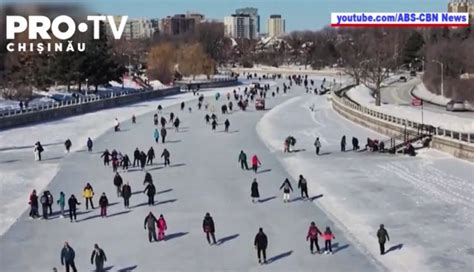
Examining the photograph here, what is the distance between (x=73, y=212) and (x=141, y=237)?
8.24ft

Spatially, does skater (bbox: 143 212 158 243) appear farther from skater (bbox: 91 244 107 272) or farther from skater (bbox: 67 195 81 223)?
skater (bbox: 67 195 81 223)

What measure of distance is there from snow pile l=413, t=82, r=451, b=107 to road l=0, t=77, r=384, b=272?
31876 mm

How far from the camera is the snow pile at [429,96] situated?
5614cm

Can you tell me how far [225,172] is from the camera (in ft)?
79.6

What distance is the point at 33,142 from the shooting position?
32.9 metres

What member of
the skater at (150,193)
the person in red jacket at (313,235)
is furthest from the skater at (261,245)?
the skater at (150,193)

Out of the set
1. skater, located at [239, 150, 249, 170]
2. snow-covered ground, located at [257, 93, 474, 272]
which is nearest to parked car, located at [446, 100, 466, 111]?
snow-covered ground, located at [257, 93, 474, 272]

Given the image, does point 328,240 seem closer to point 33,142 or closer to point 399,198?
point 399,198

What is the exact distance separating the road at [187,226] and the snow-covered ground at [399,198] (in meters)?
0.53

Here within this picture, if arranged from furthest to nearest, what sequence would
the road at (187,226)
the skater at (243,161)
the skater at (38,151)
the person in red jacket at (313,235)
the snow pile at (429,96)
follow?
the snow pile at (429,96)
the skater at (38,151)
the skater at (243,161)
the person in red jacket at (313,235)
the road at (187,226)

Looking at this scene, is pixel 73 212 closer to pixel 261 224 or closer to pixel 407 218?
pixel 261 224

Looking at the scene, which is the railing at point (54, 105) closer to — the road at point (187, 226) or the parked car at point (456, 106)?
the road at point (187, 226)

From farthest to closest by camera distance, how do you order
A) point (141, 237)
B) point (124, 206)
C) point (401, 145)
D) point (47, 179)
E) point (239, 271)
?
1. point (401, 145)
2. point (47, 179)
3. point (124, 206)
4. point (141, 237)
5. point (239, 271)

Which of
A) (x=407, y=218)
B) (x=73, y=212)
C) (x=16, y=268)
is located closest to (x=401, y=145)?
(x=407, y=218)
